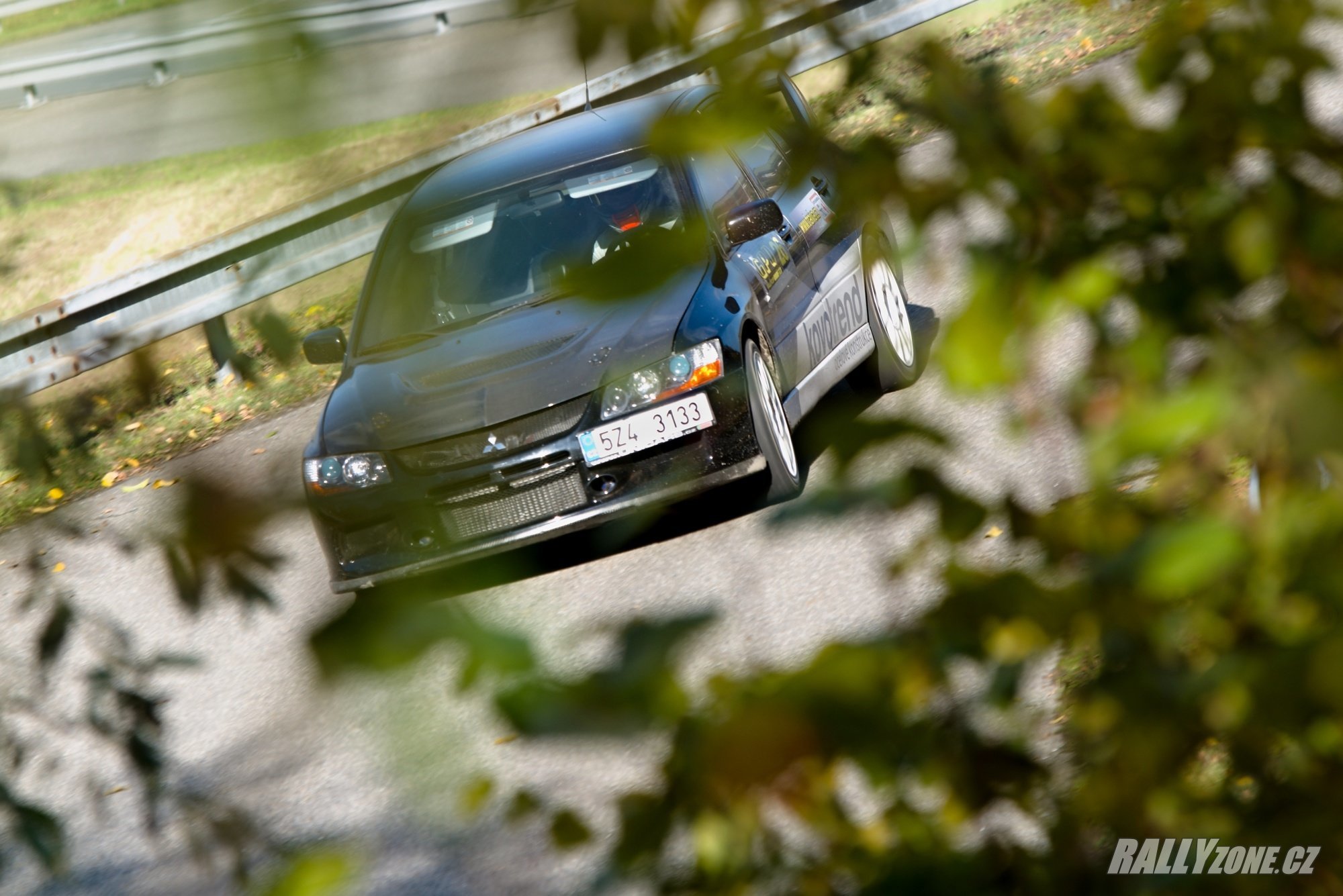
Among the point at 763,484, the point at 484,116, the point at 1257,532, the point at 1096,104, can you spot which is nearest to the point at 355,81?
the point at 484,116

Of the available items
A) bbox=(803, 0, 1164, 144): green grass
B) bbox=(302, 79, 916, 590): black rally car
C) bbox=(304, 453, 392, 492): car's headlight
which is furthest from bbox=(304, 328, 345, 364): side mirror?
bbox=(803, 0, 1164, 144): green grass

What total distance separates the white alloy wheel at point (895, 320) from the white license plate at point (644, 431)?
1353 mm

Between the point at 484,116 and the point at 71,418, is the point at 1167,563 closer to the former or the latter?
the point at 484,116

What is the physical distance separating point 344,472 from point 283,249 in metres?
2.83

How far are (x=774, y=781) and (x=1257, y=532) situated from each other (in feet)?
1.06

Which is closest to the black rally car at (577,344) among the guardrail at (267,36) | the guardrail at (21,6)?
the guardrail at (267,36)

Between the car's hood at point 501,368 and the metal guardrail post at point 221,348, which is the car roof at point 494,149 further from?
the metal guardrail post at point 221,348

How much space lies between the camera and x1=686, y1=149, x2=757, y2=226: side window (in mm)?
975

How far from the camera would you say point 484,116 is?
1.05 meters

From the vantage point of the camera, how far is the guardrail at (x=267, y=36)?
968mm

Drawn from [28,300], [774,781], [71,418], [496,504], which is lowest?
[496,504]

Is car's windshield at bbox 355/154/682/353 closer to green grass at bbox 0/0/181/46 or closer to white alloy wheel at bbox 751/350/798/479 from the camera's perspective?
green grass at bbox 0/0/181/46

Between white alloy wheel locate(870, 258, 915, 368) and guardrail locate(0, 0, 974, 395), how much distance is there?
4755 millimetres

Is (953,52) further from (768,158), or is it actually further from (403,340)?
(403,340)
